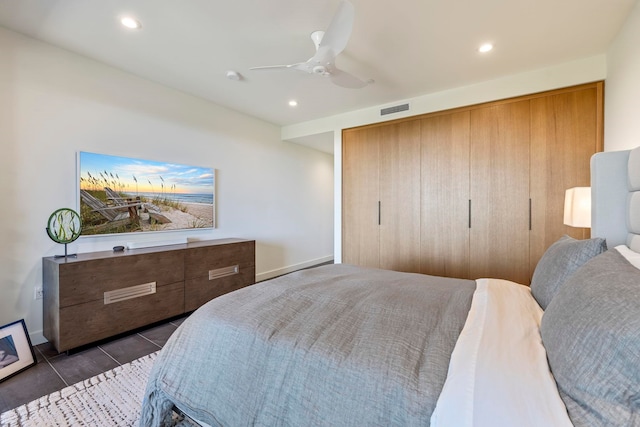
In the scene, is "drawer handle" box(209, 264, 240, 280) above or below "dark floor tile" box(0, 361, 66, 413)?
above

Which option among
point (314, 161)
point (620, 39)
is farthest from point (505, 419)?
point (314, 161)

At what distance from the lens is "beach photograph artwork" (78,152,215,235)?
2.61 meters

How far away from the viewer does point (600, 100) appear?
2574mm

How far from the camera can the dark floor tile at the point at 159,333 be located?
2455 millimetres

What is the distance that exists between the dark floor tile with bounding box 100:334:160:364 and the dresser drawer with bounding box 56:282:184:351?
0.08 metres

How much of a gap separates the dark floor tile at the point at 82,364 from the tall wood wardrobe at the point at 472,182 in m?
2.88

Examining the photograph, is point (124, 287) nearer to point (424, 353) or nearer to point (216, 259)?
point (216, 259)

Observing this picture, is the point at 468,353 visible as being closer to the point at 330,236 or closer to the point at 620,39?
the point at 620,39

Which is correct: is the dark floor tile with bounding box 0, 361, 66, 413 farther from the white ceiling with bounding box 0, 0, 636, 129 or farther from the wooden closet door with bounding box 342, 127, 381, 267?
the wooden closet door with bounding box 342, 127, 381, 267

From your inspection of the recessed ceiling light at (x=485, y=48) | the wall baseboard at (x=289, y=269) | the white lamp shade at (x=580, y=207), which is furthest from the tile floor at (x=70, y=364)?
the recessed ceiling light at (x=485, y=48)

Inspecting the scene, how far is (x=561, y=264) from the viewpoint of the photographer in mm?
1260

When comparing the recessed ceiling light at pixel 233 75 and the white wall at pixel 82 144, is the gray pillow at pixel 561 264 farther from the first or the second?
the white wall at pixel 82 144

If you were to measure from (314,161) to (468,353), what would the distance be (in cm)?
486

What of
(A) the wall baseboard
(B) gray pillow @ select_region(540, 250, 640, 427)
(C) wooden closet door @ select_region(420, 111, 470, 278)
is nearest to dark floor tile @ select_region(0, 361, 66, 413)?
(A) the wall baseboard
